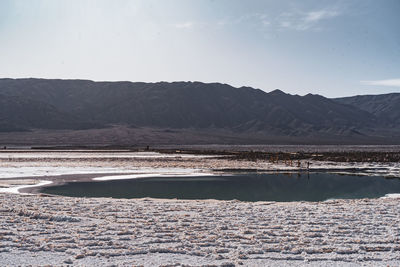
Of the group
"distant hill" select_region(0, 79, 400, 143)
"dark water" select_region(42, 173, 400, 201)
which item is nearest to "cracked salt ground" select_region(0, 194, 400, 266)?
"dark water" select_region(42, 173, 400, 201)

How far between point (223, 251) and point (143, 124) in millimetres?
168913

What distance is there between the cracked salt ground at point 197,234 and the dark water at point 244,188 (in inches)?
191

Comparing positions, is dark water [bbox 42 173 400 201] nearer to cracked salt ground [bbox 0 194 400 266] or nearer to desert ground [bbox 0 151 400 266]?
desert ground [bbox 0 151 400 266]

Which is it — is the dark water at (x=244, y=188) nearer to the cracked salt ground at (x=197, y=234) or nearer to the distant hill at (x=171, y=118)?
the cracked salt ground at (x=197, y=234)

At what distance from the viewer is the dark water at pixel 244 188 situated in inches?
779

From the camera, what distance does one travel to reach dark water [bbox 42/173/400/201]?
19797mm

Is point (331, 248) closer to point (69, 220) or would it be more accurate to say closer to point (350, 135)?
point (69, 220)

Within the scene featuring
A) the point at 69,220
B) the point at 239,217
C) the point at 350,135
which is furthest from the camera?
the point at 350,135

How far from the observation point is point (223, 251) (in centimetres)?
880

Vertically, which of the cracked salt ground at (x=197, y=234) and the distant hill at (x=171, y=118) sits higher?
the distant hill at (x=171, y=118)

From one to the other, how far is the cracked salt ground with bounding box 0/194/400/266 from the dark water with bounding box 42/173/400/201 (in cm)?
484

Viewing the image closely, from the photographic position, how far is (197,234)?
10234 millimetres

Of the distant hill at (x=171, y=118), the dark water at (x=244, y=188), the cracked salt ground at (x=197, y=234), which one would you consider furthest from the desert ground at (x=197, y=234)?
the distant hill at (x=171, y=118)

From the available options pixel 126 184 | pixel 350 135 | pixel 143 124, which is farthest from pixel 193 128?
pixel 126 184
